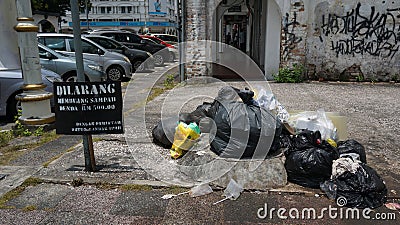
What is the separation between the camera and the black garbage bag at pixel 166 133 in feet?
15.0

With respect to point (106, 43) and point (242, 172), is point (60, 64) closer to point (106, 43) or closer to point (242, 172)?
point (106, 43)

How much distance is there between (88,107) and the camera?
3707 millimetres

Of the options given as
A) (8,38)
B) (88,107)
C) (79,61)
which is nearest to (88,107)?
(88,107)

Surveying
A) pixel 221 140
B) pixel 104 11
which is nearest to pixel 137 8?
pixel 104 11

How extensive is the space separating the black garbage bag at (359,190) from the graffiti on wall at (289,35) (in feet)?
24.6

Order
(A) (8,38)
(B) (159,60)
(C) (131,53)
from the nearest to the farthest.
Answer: (A) (8,38) → (C) (131,53) → (B) (159,60)

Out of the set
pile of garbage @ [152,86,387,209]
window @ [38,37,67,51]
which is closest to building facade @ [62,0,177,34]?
window @ [38,37,67,51]

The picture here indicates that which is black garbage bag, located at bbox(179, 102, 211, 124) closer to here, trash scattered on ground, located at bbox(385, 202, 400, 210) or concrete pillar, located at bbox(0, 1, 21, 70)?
trash scattered on ground, located at bbox(385, 202, 400, 210)

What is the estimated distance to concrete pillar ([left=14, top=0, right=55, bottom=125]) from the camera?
536cm

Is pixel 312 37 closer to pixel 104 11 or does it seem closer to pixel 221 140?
pixel 221 140

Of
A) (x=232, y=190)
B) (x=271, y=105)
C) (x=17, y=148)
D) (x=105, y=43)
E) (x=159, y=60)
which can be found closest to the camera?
(x=232, y=190)

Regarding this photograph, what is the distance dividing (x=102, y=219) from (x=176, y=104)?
464 centimetres

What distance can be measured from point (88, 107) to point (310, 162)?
244 centimetres

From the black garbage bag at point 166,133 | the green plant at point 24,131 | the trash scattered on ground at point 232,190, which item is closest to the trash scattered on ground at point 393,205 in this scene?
the trash scattered on ground at point 232,190
